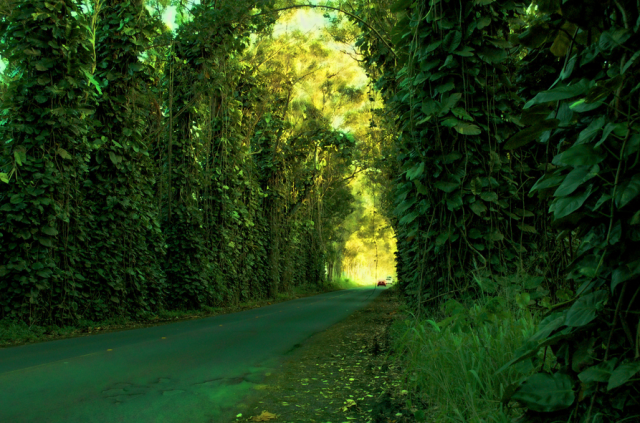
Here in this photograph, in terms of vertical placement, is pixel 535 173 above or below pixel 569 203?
above

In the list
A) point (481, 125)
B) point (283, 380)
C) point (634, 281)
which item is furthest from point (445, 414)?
point (481, 125)

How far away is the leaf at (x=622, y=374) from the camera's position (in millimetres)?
1616

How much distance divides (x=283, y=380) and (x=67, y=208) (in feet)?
22.5

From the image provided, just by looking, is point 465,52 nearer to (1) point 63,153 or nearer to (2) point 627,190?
(2) point 627,190

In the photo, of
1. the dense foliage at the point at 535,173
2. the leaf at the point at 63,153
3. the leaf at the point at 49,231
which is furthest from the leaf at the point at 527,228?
the leaf at the point at 63,153

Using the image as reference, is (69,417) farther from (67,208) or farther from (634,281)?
(67,208)

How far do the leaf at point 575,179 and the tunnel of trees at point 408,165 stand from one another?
11mm

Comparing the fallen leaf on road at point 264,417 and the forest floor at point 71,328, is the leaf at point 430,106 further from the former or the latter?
the forest floor at point 71,328

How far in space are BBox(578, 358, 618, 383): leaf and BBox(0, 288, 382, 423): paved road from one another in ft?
8.38

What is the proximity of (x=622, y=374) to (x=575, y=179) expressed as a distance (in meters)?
0.72

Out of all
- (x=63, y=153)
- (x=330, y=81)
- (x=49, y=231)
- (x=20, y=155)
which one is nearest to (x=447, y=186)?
(x=49, y=231)

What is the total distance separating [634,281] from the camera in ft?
5.84

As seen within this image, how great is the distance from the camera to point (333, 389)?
14.6 feet

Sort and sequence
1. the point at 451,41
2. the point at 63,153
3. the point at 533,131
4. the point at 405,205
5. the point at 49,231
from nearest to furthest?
1. the point at 533,131
2. the point at 451,41
3. the point at 405,205
4. the point at 49,231
5. the point at 63,153
